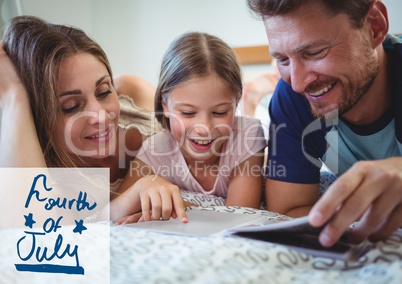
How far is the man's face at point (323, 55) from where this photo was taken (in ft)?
2.91

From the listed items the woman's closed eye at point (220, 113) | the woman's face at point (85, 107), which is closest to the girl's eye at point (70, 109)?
the woman's face at point (85, 107)

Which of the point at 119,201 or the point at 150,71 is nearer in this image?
the point at 119,201

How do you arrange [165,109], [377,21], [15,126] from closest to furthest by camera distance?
1. [377,21]
2. [15,126]
3. [165,109]

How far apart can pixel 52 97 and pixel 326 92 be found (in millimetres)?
688

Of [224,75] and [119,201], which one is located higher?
[224,75]

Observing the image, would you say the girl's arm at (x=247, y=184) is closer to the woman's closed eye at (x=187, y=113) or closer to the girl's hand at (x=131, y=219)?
the woman's closed eye at (x=187, y=113)

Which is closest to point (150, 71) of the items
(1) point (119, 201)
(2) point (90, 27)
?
(2) point (90, 27)

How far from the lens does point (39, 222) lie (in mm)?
933

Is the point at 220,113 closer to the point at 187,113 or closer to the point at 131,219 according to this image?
the point at 187,113

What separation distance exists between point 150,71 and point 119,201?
1.92 m

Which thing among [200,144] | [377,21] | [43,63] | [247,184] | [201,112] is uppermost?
[377,21]

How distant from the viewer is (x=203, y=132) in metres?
1.18

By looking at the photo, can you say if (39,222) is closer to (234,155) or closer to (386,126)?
(234,155)

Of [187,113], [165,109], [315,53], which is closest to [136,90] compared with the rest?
[165,109]
